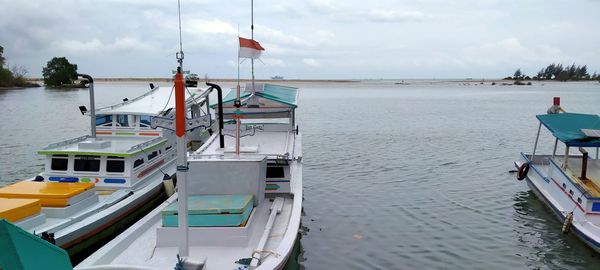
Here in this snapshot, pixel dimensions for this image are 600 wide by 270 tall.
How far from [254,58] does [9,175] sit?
12903 millimetres

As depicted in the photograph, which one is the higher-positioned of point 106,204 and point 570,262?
point 106,204

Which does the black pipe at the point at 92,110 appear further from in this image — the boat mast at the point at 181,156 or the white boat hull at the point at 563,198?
the white boat hull at the point at 563,198

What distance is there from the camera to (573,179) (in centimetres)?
1330

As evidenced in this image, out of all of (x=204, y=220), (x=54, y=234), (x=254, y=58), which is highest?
(x=254, y=58)

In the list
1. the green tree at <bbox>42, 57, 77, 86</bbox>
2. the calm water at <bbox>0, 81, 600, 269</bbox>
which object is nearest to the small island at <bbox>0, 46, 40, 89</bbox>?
the green tree at <bbox>42, 57, 77, 86</bbox>

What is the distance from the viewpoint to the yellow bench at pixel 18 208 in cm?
941

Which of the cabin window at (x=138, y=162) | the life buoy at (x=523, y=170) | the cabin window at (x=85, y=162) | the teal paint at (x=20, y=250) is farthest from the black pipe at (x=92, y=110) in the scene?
the life buoy at (x=523, y=170)

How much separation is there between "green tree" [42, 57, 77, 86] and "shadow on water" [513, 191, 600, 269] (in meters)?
112

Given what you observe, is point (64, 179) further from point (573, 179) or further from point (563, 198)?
point (573, 179)

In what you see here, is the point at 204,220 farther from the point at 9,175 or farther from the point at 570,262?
the point at 9,175

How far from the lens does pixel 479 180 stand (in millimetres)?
18922

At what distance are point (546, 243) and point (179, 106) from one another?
425 inches

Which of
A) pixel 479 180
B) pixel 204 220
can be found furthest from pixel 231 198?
pixel 479 180

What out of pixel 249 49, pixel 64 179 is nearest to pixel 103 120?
pixel 64 179
